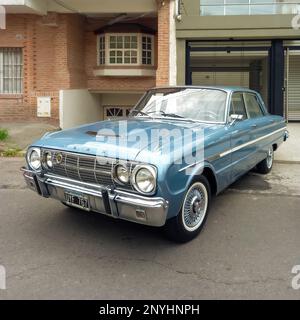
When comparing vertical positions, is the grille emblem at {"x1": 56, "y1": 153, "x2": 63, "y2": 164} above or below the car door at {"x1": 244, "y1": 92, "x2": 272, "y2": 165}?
below

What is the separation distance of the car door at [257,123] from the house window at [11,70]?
9119 mm

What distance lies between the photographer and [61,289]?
304 centimetres

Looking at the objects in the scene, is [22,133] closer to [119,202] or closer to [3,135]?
[3,135]

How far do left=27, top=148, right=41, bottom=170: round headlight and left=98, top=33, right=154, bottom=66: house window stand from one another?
9.72 m

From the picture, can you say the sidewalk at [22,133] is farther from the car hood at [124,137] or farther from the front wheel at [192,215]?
the front wheel at [192,215]

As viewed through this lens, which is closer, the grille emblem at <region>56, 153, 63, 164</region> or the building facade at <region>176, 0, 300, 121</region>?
the grille emblem at <region>56, 153, 63, 164</region>

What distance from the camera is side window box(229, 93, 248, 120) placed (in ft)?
16.7

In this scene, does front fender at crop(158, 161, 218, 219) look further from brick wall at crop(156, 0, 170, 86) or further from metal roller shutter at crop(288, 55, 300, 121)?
metal roller shutter at crop(288, 55, 300, 121)

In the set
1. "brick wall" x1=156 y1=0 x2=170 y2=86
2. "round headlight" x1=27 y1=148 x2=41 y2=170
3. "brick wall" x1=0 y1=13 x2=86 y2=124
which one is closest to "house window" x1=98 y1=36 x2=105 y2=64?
"brick wall" x1=0 y1=13 x2=86 y2=124

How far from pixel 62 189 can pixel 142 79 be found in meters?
10.4

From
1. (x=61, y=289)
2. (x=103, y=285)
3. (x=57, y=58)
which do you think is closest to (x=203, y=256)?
(x=103, y=285)

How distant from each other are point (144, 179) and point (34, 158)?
4.76ft

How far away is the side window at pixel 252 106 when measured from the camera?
579 centimetres
